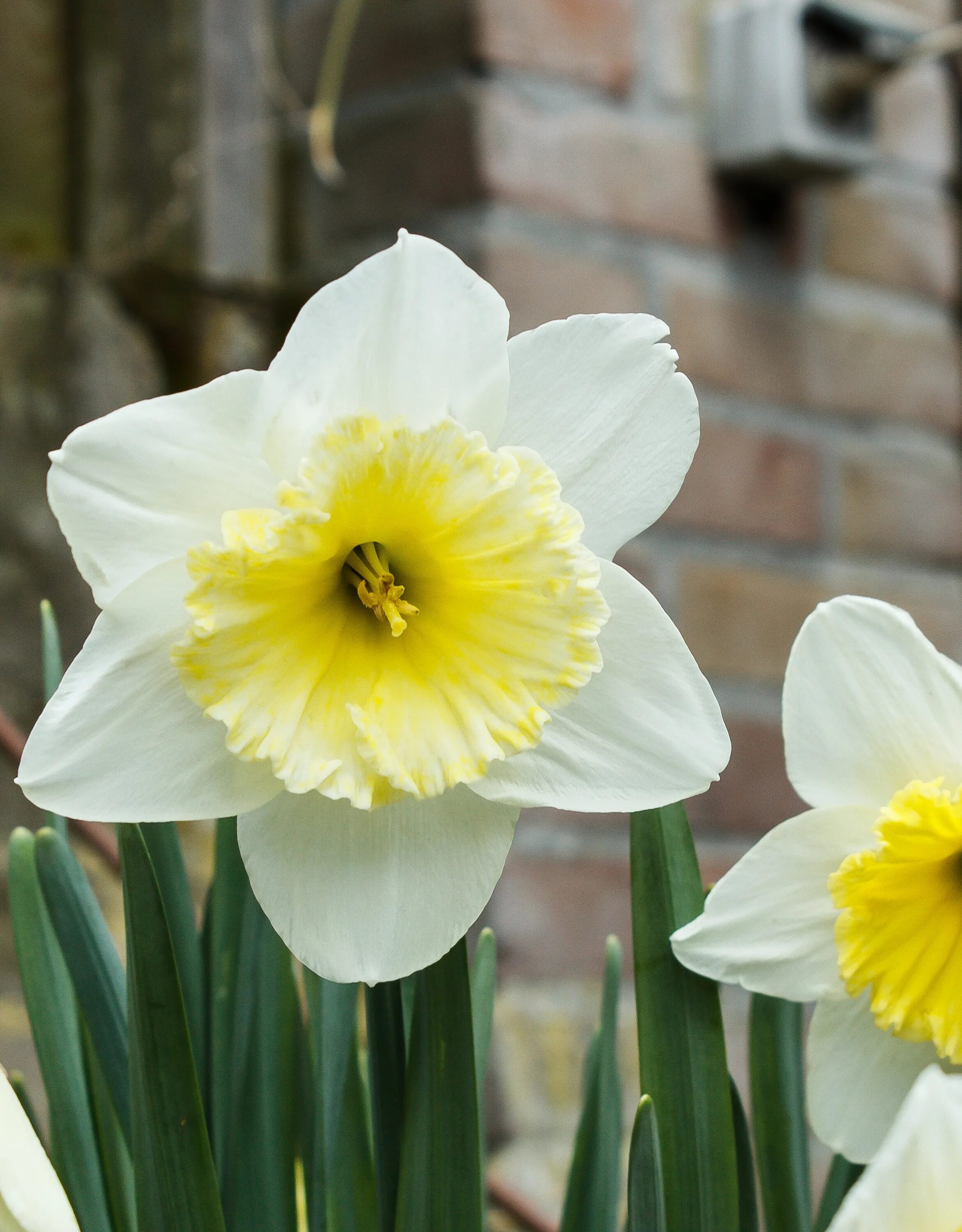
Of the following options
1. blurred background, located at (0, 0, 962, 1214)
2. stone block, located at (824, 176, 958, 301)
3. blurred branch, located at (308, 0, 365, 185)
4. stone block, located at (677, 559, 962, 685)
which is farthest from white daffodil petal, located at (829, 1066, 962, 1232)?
stone block, located at (824, 176, 958, 301)

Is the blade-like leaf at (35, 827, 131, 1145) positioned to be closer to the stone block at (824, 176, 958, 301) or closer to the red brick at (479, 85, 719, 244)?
the red brick at (479, 85, 719, 244)

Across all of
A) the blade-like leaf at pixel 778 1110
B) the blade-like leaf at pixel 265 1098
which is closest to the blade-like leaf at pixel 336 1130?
the blade-like leaf at pixel 265 1098

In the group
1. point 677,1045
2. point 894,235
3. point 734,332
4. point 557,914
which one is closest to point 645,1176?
point 677,1045

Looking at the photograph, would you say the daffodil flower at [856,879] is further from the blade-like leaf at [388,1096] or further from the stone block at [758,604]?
the stone block at [758,604]

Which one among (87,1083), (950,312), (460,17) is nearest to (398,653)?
(87,1083)

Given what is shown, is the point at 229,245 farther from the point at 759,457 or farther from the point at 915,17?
the point at 915,17
